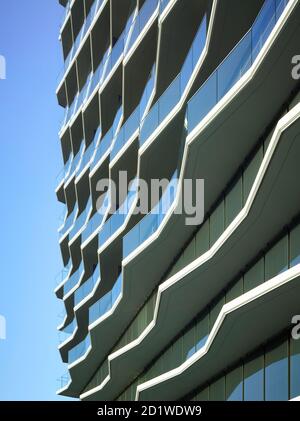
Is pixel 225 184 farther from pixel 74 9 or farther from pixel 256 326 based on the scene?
pixel 74 9

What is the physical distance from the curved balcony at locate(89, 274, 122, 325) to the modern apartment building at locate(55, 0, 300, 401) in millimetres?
161

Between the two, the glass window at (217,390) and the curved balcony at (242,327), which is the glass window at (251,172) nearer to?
the curved balcony at (242,327)

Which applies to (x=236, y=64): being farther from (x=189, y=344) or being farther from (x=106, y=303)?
(x=106, y=303)

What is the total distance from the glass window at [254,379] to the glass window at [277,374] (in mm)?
476

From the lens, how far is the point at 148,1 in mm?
35406

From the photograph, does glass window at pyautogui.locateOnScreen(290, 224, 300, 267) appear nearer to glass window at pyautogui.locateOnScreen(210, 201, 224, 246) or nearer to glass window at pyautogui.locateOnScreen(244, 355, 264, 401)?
glass window at pyautogui.locateOnScreen(244, 355, 264, 401)

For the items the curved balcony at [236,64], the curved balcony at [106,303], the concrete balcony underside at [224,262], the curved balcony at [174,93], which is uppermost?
the curved balcony at [174,93]

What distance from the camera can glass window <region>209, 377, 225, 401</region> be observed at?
26.7 metres

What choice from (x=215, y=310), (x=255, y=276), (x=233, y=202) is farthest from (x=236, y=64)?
(x=215, y=310)

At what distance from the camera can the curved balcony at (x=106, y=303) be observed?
1454 inches

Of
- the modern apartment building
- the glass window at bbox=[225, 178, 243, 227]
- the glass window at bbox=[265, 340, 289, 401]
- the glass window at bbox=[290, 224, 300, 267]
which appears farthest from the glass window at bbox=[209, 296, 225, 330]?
the glass window at bbox=[290, 224, 300, 267]

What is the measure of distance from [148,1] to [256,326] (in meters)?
18.7

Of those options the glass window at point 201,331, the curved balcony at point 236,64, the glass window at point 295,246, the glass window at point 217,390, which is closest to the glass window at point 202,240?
the glass window at point 201,331
